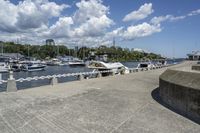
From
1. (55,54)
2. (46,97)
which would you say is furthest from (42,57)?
(46,97)

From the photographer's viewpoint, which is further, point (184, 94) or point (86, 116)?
point (184, 94)

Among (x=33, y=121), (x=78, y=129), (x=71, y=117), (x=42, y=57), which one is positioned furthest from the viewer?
(x=42, y=57)

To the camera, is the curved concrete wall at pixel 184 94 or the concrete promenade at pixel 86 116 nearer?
the concrete promenade at pixel 86 116

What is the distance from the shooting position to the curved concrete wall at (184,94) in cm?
852

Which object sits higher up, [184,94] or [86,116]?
[184,94]

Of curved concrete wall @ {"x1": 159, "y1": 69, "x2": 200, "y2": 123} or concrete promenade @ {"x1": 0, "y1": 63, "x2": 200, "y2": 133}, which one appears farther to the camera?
curved concrete wall @ {"x1": 159, "y1": 69, "x2": 200, "y2": 123}

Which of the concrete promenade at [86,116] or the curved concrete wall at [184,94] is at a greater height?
the curved concrete wall at [184,94]

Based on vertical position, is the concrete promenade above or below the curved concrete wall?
below

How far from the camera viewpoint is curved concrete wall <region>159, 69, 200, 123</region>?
28.0 ft

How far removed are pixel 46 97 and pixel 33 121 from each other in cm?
402

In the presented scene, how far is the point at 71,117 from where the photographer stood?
8.80 meters

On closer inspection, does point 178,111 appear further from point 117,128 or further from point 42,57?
point 42,57

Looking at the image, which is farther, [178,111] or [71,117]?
[178,111]

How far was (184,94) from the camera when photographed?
9.22 m
